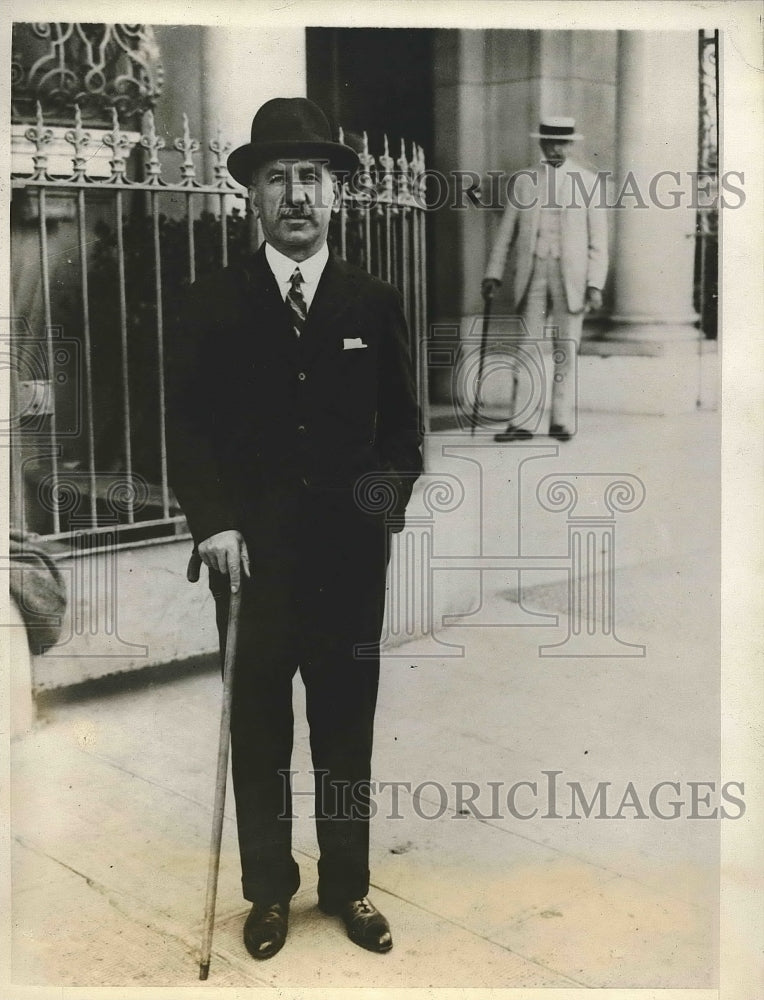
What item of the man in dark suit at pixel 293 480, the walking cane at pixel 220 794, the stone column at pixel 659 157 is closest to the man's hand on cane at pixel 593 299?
the stone column at pixel 659 157

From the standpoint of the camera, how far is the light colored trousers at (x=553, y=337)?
4.20 meters

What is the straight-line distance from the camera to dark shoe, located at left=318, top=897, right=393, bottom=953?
3793 mm

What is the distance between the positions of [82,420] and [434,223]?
1.46 metres

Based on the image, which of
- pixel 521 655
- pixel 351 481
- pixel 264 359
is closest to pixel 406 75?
pixel 264 359

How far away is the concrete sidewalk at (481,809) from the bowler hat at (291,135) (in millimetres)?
1326

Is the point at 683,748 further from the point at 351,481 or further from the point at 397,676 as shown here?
the point at 351,481

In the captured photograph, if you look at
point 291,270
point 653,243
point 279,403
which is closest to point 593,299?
point 653,243

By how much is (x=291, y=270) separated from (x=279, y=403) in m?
0.46

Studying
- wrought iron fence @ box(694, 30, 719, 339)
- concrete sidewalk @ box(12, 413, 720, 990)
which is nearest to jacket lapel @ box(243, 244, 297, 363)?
concrete sidewalk @ box(12, 413, 720, 990)

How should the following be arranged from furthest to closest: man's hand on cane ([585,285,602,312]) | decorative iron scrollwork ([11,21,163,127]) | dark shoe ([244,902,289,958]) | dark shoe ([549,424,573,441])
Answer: man's hand on cane ([585,285,602,312])
dark shoe ([549,424,573,441])
decorative iron scrollwork ([11,21,163,127])
dark shoe ([244,902,289,958])

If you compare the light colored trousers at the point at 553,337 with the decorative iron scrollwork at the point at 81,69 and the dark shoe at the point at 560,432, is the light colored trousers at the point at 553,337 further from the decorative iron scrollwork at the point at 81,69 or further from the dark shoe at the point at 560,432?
the decorative iron scrollwork at the point at 81,69

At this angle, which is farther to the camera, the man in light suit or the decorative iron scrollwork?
the man in light suit
